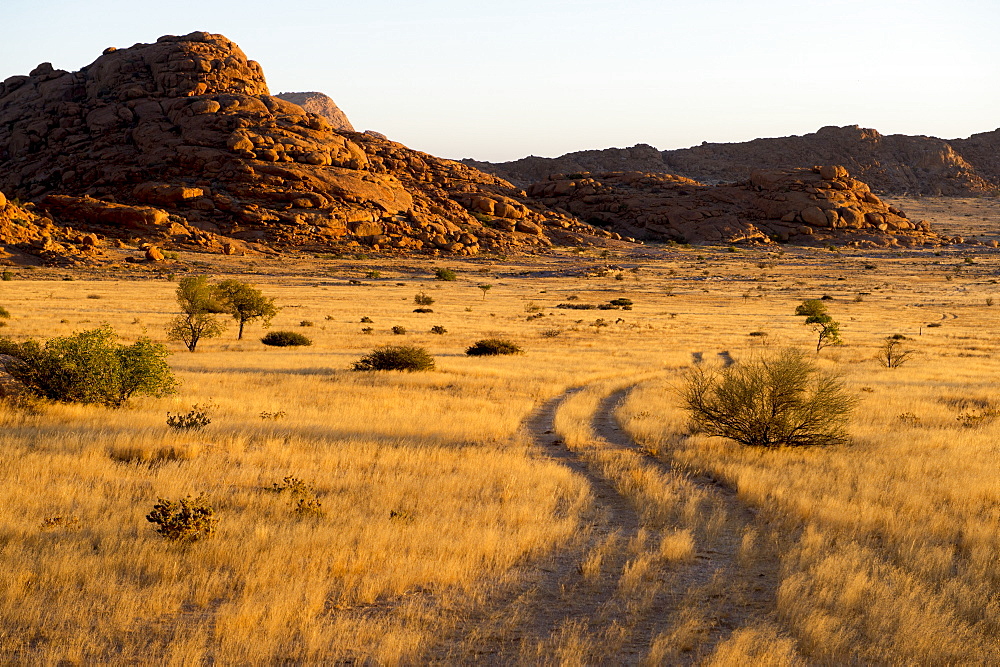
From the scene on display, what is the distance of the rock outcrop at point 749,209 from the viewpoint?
112m

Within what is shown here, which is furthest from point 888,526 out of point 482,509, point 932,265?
point 932,265

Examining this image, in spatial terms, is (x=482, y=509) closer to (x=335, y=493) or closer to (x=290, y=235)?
(x=335, y=493)

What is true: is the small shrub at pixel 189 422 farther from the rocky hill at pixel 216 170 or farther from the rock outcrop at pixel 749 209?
the rock outcrop at pixel 749 209

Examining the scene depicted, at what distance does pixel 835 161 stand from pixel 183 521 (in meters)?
201

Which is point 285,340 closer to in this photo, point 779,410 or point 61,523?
point 779,410

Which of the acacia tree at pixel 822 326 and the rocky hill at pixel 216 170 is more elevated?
the rocky hill at pixel 216 170

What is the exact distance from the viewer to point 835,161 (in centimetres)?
18025

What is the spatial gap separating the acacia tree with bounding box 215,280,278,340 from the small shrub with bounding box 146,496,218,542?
25.1m

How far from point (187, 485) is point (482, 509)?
3.75m

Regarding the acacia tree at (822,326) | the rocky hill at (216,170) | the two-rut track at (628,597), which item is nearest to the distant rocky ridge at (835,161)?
the rocky hill at (216,170)

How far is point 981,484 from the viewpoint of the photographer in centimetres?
1002

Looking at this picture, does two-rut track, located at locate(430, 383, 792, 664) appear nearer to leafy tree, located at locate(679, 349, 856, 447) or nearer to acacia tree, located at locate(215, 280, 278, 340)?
leafy tree, located at locate(679, 349, 856, 447)

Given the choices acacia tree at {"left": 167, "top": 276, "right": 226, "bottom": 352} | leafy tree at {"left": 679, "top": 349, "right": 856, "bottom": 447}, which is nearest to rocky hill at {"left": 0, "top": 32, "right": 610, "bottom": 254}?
acacia tree at {"left": 167, "top": 276, "right": 226, "bottom": 352}

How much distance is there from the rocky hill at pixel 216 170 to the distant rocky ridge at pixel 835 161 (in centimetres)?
6474
